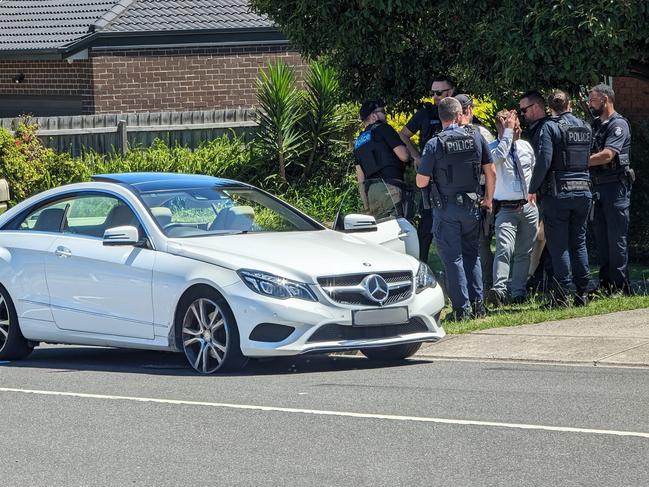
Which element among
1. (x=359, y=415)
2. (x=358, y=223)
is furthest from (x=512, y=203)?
(x=359, y=415)

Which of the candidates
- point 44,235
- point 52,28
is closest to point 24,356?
point 44,235

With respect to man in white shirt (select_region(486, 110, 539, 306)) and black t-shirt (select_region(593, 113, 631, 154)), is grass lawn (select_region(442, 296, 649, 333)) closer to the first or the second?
man in white shirt (select_region(486, 110, 539, 306))

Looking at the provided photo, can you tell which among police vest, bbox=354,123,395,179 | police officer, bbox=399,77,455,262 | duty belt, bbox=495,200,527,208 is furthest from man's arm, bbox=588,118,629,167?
police vest, bbox=354,123,395,179

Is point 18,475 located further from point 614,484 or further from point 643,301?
point 643,301

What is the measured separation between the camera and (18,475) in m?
7.11

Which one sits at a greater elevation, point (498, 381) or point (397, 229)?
point (397, 229)

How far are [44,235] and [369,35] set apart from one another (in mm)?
4941

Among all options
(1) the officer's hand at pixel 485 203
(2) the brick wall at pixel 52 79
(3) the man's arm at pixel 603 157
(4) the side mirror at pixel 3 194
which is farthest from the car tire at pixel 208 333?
(2) the brick wall at pixel 52 79

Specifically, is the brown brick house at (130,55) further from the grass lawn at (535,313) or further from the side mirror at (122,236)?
the side mirror at (122,236)

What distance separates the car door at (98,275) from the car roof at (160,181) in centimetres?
19

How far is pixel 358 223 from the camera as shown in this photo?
1127 cm

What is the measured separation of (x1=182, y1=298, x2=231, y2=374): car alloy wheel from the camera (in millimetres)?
10008

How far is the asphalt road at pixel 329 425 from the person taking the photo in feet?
22.8

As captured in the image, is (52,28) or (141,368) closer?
(141,368)
